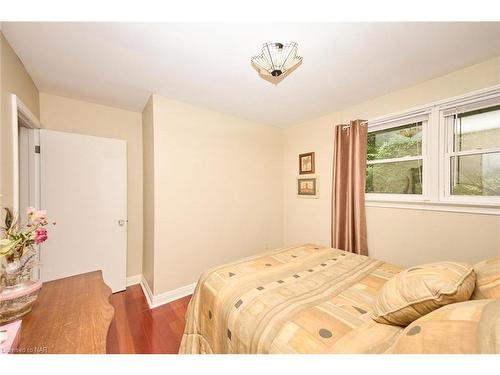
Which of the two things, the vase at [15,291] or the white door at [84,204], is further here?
the white door at [84,204]

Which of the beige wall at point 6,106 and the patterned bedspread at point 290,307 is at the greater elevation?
the beige wall at point 6,106

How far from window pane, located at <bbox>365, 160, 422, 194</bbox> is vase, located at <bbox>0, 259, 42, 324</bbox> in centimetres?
310

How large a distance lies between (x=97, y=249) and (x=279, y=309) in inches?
95.7

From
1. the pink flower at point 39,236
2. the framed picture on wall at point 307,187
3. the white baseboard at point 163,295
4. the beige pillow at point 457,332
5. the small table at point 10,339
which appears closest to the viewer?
the beige pillow at point 457,332

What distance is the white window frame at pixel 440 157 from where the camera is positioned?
67.0 inches

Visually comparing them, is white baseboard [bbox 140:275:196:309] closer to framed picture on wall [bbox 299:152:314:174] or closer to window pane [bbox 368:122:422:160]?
framed picture on wall [bbox 299:152:314:174]

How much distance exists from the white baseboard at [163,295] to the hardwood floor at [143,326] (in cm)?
5

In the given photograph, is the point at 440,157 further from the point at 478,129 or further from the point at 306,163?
the point at 306,163

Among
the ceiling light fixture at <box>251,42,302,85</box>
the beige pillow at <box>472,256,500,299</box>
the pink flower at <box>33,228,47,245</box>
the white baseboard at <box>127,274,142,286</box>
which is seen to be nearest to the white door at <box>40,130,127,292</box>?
the white baseboard at <box>127,274,142,286</box>

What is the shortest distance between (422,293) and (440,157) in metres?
1.71

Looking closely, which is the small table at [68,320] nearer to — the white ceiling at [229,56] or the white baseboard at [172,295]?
the white baseboard at [172,295]

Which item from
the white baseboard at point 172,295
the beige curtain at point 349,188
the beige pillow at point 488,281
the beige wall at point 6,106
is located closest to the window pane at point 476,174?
the beige curtain at point 349,188

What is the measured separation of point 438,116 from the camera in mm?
1936

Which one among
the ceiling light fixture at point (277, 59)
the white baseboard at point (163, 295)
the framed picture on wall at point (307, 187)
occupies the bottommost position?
the white baseboard at point (163, 295)
